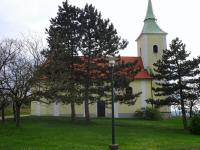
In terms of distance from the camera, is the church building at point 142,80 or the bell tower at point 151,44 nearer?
the church building at point 142,80

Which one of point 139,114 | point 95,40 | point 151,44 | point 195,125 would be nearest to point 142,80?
point 139,114

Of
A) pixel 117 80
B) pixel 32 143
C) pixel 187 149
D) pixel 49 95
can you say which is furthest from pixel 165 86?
pixel 32 143

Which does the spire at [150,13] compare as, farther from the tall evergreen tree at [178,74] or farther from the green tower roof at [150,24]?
the tall evergreen tree at [178,74]

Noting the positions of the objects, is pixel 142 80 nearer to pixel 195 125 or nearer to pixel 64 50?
pixel 64 50

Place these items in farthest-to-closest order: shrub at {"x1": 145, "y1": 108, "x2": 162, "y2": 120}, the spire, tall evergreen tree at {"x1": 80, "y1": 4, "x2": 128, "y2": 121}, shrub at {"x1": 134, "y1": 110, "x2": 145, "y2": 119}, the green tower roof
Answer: the spire → the green tower roof → shrub at {"x1": 134, "y1": 110, "x2": 145, "y2": 119} → shrub at {"x1": 145, "y1": 108, "x2": 162, "y2": 120} → tall evergreen tree at {"x1": 80, "y1": 4, "x2": 128, "y2": 121}

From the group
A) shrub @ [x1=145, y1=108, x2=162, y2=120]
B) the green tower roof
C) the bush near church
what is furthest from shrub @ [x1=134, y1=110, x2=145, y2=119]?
the green tower roof

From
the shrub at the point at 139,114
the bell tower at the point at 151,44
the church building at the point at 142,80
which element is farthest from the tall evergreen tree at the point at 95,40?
the bell tower at the point at 151,44

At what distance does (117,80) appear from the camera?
37.1 meters

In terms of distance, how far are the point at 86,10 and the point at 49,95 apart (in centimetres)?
1112

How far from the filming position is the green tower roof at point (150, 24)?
5631 cm

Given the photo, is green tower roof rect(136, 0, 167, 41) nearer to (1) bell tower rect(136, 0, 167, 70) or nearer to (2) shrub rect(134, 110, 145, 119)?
(1) bell tower rect(136, 0, 167, 70)

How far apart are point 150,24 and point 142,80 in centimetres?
909

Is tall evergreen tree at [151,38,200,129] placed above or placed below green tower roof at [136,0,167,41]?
below

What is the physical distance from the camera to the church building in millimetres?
51500
